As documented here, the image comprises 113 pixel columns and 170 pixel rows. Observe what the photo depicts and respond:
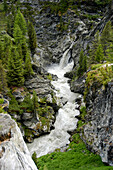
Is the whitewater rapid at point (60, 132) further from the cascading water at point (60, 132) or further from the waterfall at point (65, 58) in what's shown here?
the waterfall at point (65, 58)

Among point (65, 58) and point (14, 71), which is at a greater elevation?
point (65, 58)

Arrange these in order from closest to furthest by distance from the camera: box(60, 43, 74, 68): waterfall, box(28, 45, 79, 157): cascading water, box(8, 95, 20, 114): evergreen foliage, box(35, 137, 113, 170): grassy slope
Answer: box(35, 137, 113, 170): grassy slope
box(28, 45, 79, 157): cascading water
box(8, 95, 20, 114): evergreen foliage
box(60, 43, 74, 68): waterfall

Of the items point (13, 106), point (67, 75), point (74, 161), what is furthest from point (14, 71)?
point (67, 75)

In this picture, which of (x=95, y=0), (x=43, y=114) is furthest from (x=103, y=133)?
(x=95, y=0)

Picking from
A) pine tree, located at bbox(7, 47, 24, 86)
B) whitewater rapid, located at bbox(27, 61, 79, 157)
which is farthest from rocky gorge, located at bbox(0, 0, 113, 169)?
pine tree, located at bbox(7, 47, 24, 86)

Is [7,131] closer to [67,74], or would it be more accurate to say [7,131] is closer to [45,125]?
[45,125]

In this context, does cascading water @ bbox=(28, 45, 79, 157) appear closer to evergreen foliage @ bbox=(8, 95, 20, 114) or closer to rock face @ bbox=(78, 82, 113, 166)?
rock face @ bbox=(78, 82, 113, 166)

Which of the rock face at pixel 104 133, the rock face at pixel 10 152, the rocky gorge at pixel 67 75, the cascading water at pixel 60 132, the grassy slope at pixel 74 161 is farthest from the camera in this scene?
the cascading water at pixel 60 132

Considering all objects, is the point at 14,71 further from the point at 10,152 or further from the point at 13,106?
the point at 10,152

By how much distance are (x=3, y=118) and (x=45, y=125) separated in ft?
52.9

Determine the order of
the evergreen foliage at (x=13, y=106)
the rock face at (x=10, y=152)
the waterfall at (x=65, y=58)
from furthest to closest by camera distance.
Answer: the waterfall at (x=65, y=58)
the evergreen foliage at (x=13, y=106)
the rock face at (x=10, y=152)

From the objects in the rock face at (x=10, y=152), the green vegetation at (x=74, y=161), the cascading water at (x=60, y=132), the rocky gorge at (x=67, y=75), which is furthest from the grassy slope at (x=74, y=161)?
the rock face at (x=10, y=152)

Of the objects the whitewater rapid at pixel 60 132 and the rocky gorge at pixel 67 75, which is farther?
the whitewater rapid at pixel 60 132

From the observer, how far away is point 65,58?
60.2 m
